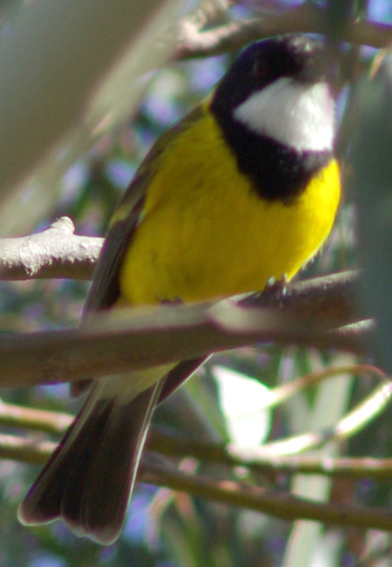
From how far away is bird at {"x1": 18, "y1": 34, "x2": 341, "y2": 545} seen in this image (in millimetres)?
1815

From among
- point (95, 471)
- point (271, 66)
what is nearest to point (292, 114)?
point (271, 66)

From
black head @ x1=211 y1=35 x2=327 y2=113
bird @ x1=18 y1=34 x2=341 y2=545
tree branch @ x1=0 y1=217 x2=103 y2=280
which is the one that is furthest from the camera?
black head @ x1=211 y1=35 x2=327 y2=113

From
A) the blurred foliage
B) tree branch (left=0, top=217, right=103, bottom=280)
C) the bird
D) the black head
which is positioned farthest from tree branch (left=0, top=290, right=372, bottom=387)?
the blurred foliage

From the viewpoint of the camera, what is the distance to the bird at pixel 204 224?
182cm

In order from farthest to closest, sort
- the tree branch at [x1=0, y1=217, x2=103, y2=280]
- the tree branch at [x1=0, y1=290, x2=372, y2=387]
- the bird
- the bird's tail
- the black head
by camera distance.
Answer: the bird's tail, the black head, the bird, the tree branch at [x1=0, y1=217, x2=103, y2=280], the tree branch at [x1=0, y1=290, x2=372, y2=387]

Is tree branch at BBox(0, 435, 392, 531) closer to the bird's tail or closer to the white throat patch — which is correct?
the bird's tail

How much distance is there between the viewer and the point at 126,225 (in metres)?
2.00

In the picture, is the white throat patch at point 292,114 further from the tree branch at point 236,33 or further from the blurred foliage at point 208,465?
the blurred foliage at point 208,465

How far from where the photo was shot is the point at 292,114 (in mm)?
1963

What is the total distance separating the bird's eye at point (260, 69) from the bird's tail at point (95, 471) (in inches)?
31.8

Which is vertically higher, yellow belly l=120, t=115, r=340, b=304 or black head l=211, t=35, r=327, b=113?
black head l=211, t=35, r=327, b=113

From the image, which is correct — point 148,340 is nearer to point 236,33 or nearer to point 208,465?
point 236,33

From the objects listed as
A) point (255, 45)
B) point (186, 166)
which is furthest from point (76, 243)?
point (255, 45)

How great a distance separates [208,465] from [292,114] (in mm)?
1304
